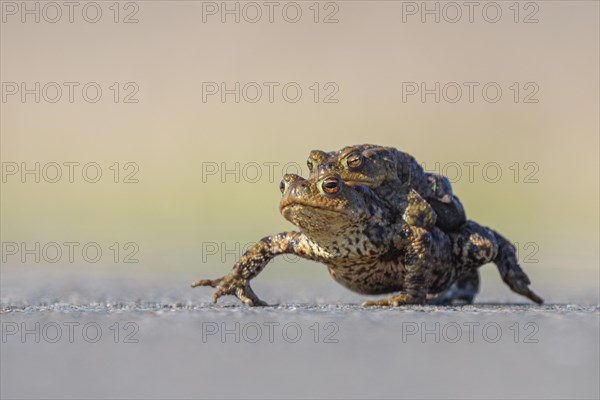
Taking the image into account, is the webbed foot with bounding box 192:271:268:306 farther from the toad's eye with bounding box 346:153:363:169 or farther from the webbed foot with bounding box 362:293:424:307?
the toad's eye with bounding box 346:153:363:169

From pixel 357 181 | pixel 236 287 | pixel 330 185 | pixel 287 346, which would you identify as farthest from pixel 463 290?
pixel 287 346

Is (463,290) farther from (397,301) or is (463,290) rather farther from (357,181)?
(357,181)

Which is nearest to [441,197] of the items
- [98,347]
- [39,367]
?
[98,347]

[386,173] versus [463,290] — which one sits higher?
[386,173]

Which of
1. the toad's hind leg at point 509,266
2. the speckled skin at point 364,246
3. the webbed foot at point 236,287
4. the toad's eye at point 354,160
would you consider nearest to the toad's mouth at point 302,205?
the speckled skin at point 364,246

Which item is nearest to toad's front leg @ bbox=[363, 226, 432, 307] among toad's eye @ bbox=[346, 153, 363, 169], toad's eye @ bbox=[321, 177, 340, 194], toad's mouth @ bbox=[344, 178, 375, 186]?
toad's mouth @ bbox=[344, 178, 375, 186]

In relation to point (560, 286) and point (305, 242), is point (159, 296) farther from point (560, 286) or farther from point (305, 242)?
point (560, 286)
